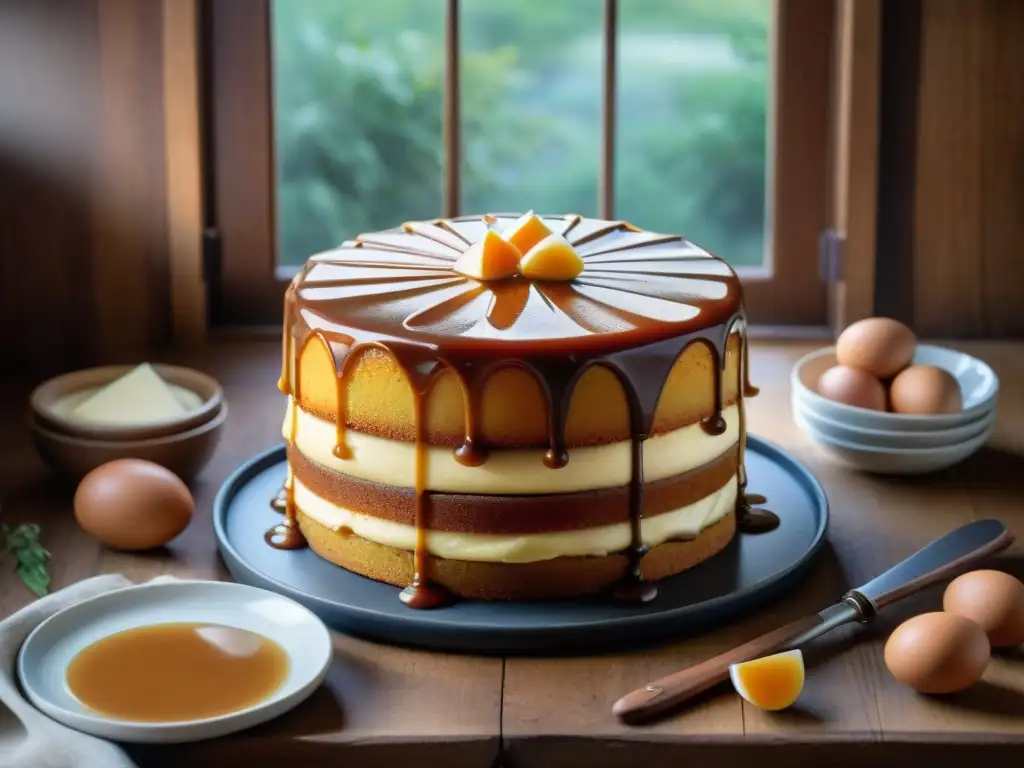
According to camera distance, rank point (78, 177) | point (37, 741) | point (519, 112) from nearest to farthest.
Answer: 1. point (37, 741)
2. point (78, 177)
3. point (519, 112)

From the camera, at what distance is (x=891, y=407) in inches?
76.3

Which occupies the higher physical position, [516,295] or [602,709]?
[516,295]

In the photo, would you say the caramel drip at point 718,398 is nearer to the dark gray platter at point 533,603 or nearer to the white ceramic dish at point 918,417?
the dark gray platter at point 533,603

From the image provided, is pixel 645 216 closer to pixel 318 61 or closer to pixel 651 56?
pixel 651 56

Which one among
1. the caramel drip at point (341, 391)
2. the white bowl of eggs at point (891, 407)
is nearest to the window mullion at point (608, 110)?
the white bowl of eggs at point (891, 407)

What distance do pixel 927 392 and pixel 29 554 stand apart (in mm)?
1092

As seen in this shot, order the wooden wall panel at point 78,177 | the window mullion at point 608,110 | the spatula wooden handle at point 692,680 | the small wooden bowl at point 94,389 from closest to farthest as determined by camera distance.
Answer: the spatula wooden handle at point 692,680 → the small wooden bowl at point 94,389 → the wooden wall panel at point 78,177 → the window mullion at point 608,110

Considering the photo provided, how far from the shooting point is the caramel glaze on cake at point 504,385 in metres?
1.43

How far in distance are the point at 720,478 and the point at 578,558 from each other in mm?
204

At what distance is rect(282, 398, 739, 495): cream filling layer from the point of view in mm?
1458

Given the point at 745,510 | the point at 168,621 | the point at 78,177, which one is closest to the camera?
the point at 168,621

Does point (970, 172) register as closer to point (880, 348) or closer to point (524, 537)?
point (880, 348)

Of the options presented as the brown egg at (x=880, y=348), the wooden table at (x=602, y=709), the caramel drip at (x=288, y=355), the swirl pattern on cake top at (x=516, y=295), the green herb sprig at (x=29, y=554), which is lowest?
the wooden table at (x=602, y=709)

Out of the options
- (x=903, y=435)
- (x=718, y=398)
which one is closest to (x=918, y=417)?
(x=903, y=435)
